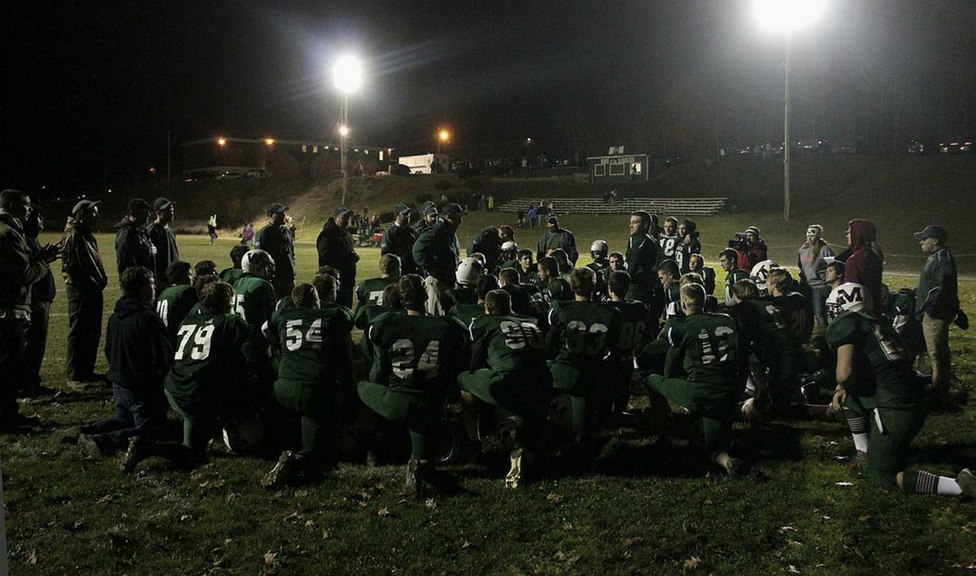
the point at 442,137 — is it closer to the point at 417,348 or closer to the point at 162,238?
the point at 162,238

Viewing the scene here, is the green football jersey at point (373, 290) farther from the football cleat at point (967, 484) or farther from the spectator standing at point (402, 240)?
the football cleat at point (967, 484)

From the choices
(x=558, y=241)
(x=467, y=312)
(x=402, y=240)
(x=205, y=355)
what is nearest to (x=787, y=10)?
(x=558, y=241)

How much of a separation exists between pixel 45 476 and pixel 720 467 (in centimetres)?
558

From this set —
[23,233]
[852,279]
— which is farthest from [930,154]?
[23,233]

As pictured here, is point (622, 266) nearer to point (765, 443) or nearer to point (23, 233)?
point (765, 443)

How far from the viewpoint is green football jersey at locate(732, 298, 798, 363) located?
711cm

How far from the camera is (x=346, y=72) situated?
103ft

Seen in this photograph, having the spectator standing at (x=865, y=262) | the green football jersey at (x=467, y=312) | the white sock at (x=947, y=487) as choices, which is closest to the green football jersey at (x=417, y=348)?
the green football jersey at (x=467, y=312)

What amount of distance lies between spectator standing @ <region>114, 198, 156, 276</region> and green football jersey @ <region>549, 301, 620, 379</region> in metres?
5.37

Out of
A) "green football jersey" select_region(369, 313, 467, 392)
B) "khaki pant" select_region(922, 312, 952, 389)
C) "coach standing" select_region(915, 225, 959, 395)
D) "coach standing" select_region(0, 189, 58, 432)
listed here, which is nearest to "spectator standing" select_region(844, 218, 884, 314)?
"coach standing" select_region(915, 225, 959, 395)

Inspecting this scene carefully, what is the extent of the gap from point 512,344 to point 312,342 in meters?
1.71

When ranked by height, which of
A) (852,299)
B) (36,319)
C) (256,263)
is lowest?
(36,319)

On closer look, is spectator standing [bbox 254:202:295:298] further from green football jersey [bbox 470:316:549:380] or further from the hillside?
the hillside

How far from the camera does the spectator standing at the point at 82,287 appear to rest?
7.82 m
